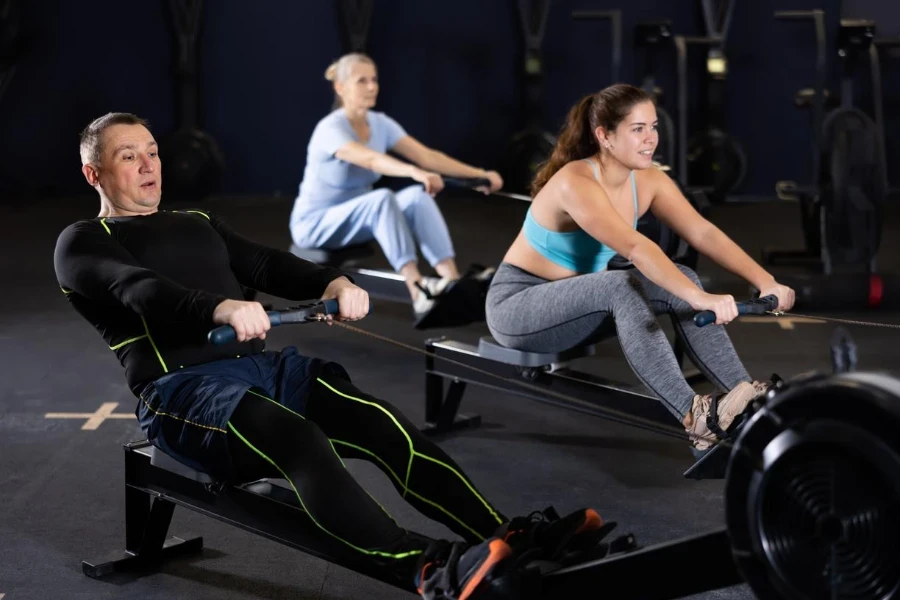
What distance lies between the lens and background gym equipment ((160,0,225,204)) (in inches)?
299

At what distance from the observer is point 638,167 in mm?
2881

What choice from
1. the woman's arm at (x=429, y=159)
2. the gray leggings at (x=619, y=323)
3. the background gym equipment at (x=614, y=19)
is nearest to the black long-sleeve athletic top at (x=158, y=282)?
the gray leggings at (x=619, y=323)

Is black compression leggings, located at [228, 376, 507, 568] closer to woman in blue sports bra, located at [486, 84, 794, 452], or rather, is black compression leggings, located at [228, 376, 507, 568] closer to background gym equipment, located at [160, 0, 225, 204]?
woman in blue sports bra, located at [486, 84, 794, 452]

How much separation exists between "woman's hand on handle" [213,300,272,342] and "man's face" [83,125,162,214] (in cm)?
39

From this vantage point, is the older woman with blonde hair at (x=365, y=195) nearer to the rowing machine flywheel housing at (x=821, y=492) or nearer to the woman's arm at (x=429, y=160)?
the woman's arm at (x=429, y=160)

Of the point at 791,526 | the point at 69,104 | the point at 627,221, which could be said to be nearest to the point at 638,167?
the point at 627,221

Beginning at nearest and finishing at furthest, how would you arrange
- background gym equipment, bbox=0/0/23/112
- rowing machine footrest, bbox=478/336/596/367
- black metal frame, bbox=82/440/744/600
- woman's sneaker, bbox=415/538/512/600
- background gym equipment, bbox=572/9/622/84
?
black metal frame, bbox=82/440/744/600 → woman's sneaker, bbox=415/538/512/600 → rowing machine footrest, bbox=478/336/596/367 → background gym equipment, bbox=572/9/622/84 → background gym equipment, bbox=0/0/23/112

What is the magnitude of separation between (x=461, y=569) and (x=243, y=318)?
1.78ft

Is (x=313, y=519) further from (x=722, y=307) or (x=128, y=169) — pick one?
(x=722, y=307)

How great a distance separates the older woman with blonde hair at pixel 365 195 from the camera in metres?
4.48

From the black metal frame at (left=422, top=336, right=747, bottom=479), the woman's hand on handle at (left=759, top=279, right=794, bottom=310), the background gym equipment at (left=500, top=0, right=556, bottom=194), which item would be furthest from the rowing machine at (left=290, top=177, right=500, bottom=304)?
the background gym equipment at (left=500, top=0, right=556, bottom=194)

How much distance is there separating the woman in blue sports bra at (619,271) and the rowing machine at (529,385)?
0.10 metres

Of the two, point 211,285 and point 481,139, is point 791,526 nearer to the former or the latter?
point 211,285

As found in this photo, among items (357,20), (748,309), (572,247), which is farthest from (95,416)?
(357,20)
